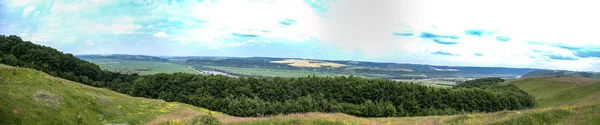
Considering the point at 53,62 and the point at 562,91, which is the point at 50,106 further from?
the point at 562,91

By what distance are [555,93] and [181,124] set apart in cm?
11244

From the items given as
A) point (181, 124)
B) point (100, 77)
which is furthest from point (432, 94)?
point (100, 77)

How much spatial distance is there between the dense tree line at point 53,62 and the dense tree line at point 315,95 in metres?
0.53

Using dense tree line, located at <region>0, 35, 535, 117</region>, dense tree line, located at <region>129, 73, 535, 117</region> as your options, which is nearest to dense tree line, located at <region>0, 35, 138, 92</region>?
dense tree line, located at <region>0, 35, 535, 117</region>

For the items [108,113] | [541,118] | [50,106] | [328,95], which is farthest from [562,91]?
[50,106]

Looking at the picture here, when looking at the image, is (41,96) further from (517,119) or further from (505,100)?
(505,100)

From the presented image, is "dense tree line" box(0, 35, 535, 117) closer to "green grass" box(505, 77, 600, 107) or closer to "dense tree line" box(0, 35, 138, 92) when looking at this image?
"dense tree line" box(0, 35, 138, 92)

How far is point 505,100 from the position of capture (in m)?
81.5

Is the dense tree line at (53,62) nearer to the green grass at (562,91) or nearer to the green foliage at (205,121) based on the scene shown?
the green foliage at (205,121)

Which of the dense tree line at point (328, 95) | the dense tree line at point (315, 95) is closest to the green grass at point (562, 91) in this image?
the dense tree line at point (315, 95)

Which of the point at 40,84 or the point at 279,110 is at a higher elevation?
the point at 40,84

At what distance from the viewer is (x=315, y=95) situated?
78562 mm

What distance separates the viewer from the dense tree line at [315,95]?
6850cm

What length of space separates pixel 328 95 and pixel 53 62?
79.4 metres
